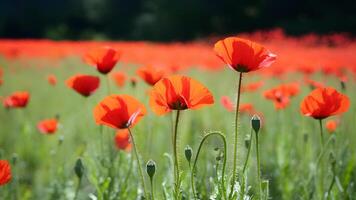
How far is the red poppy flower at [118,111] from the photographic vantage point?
1391mm

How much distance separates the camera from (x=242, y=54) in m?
1.38

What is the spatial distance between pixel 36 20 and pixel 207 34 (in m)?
9.35

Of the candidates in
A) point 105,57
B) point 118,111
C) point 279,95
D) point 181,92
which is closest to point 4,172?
point 118,111

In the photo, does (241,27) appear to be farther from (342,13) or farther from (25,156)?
(25,156)

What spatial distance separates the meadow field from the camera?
4.62 feet

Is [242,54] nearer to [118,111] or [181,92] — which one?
[181,92]

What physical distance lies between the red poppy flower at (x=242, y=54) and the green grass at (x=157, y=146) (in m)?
0.26

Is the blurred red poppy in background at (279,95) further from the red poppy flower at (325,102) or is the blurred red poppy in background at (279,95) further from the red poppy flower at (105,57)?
the red poppy flower at (105,57)

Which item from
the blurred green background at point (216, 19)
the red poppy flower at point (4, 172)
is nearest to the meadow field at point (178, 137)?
the red poppy flower at point (4, 172)

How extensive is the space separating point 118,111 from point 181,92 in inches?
7.4

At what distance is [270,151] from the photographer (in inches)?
129

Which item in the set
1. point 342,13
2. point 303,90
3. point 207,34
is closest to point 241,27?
point 207,34

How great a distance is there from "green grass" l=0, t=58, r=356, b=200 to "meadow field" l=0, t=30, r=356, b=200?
0.03 ft

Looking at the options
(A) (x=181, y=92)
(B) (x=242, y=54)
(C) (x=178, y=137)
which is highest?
(B) (x=242, y=54)
